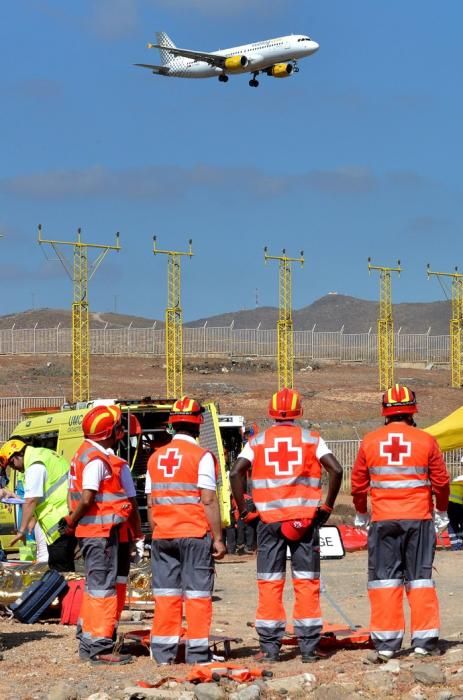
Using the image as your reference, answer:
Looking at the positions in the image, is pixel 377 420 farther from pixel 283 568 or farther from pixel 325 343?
pixel 283 568

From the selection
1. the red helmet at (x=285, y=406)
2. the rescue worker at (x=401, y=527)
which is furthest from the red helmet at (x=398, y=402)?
the red helmet at (x=285, y=406)

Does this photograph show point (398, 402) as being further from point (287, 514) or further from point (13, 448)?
point (13, 448)

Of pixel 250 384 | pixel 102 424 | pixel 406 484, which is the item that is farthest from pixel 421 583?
pixel 250 384

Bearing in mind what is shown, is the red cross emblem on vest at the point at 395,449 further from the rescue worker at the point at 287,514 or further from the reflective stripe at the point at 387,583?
the reflective stripe at the point at 387,583

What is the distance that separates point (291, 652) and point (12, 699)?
240cm

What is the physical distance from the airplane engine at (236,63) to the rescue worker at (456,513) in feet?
149

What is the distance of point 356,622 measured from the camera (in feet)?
42.9

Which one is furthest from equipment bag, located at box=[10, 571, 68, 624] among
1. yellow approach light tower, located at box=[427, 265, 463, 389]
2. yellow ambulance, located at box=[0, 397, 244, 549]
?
yellow approach light tower, located at box=[427, 265, 463, 389]

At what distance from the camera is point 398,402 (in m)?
10.1

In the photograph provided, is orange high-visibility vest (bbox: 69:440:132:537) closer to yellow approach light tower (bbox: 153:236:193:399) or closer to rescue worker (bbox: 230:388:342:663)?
rescue worker (bbox: 230:388:342:663)

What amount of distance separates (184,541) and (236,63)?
56102 mm

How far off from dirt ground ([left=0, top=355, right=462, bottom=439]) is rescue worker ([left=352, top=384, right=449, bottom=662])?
41.3 meters

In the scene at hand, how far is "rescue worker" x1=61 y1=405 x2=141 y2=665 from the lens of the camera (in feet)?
32.6

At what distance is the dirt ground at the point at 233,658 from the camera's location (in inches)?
347
